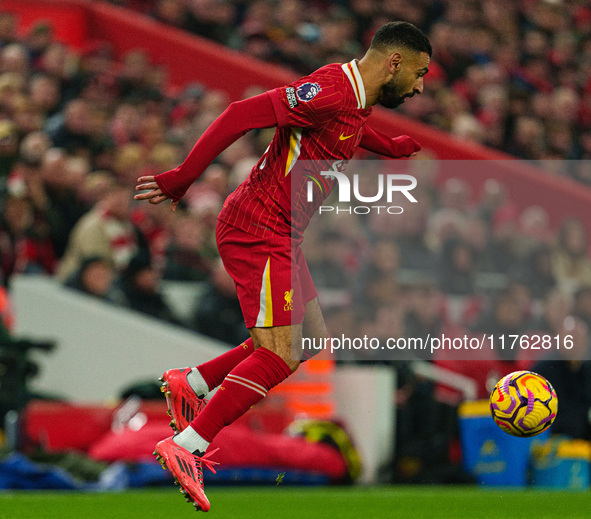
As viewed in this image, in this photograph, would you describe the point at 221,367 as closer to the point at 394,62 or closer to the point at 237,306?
the point at 394,62

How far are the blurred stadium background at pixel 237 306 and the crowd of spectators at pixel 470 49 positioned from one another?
581mm

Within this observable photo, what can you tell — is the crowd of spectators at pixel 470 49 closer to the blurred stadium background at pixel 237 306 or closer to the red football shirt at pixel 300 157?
the blurred stadium background at pixel 237 306

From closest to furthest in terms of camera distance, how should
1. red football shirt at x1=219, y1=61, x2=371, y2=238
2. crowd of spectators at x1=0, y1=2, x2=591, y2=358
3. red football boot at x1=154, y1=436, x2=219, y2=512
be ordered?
1. red football boot at x1=154, y1=436, x2=219, y2=512
2. red football shirt at x1=219, y1=61, x2=371, y2=238
3. crowd of spectators at x1=0, y1=2, x2=591, y2=358

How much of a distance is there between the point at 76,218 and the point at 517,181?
5.17 meters

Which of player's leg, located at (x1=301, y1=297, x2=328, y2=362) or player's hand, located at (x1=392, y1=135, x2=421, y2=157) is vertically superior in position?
player's hand, located at (x1=392, y1=135, x2=421, y2=157)

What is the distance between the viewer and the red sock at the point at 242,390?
171 inches

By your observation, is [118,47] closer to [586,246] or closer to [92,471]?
[586,246]

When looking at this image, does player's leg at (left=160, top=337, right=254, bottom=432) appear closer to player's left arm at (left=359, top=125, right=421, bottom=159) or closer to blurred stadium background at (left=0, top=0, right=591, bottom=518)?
blurred stadium background at (left=0, top=0, right=591, bottom=518)

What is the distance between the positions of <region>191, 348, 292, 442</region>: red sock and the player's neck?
1.17 meters

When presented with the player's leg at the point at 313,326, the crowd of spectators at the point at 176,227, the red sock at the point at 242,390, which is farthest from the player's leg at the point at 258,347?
the crowd of spectators at the point at 176,227

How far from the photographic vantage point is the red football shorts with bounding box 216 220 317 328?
4355 mm

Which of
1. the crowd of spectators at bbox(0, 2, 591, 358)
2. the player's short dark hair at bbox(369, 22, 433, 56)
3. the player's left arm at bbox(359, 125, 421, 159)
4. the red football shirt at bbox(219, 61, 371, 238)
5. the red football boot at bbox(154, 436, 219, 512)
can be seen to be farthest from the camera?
the crowd of spectators at bbox(0, 2, 591, 358)

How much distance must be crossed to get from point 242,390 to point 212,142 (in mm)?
1016

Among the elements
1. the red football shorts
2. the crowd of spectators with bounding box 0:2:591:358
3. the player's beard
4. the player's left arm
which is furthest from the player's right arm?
the crowd of spectators with bounding box 0:2:591:358
